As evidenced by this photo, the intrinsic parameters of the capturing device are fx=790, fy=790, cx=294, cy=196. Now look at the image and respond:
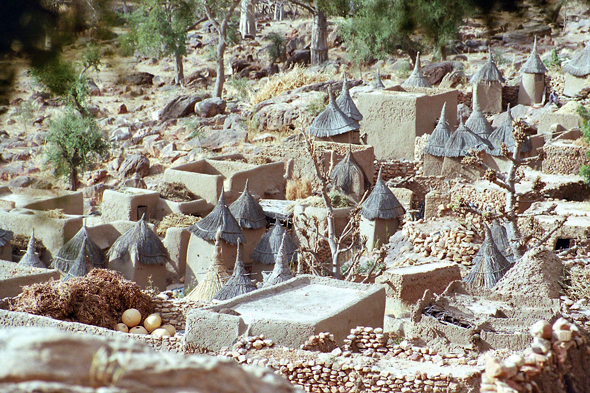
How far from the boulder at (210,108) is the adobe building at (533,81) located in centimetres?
1300

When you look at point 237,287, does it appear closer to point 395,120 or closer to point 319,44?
point 395,120

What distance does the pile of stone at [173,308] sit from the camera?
11926 millimetres

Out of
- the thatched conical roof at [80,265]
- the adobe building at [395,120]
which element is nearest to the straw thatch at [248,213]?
the thatched conical roof at [80,265]

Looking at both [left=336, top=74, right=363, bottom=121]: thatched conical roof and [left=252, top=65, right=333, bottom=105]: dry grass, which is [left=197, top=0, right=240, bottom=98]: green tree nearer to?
[left=252, top=65, right=333, bottom=105]: dry grass

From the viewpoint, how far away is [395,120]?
25516 millimetres

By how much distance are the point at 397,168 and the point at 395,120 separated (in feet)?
6.69

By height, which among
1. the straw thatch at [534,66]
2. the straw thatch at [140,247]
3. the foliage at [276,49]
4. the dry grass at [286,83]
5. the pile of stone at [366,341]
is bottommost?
the straw thatch at [140,247]

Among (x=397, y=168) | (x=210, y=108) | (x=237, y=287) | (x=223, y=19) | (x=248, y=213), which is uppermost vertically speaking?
(x=223, y=19)

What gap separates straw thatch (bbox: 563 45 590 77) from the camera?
30.0m

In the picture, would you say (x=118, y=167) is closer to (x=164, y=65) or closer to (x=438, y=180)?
(x=438, y=180)

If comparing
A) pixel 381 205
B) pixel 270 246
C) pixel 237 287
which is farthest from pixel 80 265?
pixel 381 205

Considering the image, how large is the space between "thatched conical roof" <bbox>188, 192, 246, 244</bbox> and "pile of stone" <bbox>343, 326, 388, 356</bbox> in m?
7.31

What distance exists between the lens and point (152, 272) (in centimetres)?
1630

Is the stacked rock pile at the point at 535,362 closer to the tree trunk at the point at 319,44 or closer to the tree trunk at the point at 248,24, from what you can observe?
the tree trunk at the point at 319,44
